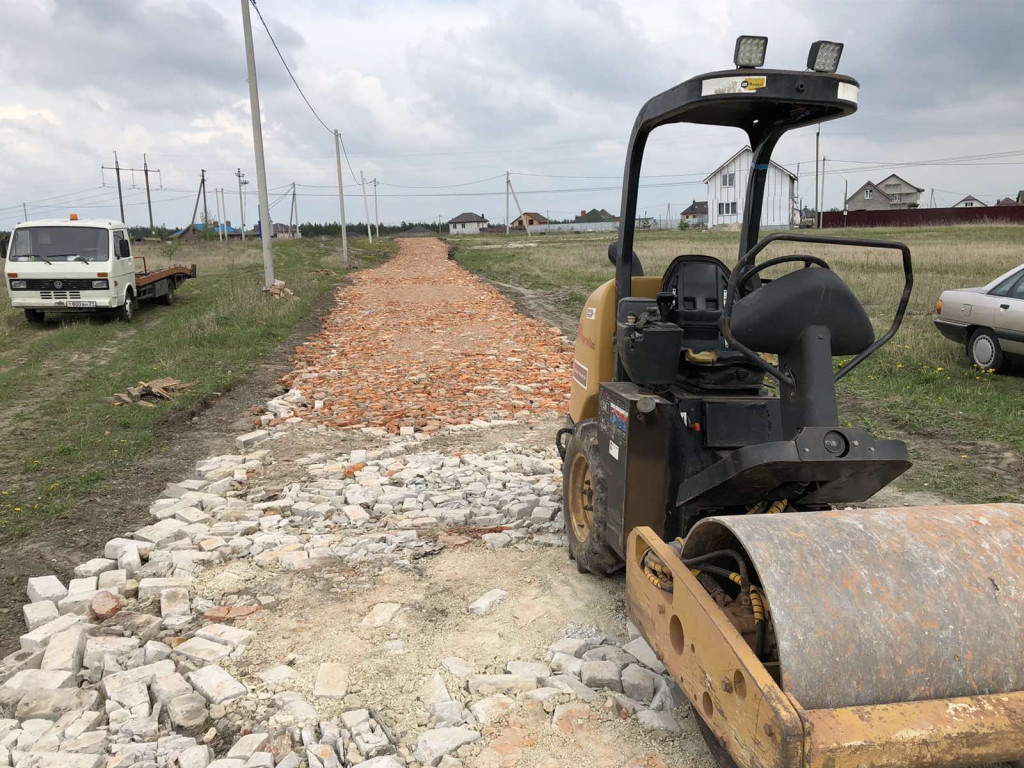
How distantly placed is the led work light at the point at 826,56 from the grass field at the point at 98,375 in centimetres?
600

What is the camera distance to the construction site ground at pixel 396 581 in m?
3.45

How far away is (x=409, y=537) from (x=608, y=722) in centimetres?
237

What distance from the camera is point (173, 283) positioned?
72.0ft

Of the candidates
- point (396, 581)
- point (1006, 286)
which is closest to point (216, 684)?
point (396, 581)

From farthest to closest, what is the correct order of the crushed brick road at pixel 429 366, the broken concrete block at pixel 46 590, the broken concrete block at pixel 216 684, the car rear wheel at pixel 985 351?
the car rear wheel at pixel 985 351, the crushed brick road at pixel 429 366, the broken concrete block at pixel 46 590, the broken concrete block at pixel 216 684

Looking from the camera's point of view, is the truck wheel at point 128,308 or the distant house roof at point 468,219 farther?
the distant house roof at point 468,219

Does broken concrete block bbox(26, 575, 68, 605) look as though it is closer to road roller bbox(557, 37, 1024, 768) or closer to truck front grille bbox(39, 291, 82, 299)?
road roller bbox(557, 37, 1024, 768)

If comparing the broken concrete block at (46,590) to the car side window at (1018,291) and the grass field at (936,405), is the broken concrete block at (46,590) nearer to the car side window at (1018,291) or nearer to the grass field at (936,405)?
the grass field at (936,405)

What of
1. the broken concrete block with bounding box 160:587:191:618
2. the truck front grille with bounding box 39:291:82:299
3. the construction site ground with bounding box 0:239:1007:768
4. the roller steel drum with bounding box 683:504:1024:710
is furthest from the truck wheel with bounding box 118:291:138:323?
the roller steel drum with bounding box 683:504:1024:710

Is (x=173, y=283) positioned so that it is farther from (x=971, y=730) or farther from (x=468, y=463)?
(x=971, y=730)

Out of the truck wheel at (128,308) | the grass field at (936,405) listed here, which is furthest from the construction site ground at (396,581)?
the truck wheel at (128,308)

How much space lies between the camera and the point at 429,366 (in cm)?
1164

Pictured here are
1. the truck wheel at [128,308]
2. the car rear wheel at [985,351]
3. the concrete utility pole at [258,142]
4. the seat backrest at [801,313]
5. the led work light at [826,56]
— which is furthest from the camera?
the concrete utility pole at [258,142]

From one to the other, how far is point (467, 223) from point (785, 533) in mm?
137662
